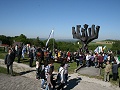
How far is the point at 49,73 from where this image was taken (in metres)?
9.65

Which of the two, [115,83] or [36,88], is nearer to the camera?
[36,88]

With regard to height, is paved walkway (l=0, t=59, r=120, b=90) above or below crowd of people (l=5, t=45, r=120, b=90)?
below

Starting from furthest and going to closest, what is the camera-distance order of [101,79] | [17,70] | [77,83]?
[17,70]
[101,79]
[77,83]

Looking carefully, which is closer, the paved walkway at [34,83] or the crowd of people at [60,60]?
the crowd of people at [60,60]

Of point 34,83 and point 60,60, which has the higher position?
point 60,60

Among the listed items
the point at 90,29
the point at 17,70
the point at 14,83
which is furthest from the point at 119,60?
the point at 14,83

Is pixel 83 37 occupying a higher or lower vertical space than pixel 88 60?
higher

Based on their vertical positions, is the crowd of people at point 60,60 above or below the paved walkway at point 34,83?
above

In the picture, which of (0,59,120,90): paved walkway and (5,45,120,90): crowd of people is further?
(0,59,120,90): paved walkway

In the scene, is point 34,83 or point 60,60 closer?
point 34,83

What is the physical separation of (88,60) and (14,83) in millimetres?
9883

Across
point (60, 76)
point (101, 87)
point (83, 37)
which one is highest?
point (83, 37)

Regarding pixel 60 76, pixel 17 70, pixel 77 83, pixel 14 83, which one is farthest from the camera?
pixel 17 70

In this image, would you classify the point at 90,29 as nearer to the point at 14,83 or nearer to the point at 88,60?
the point at 88,60
